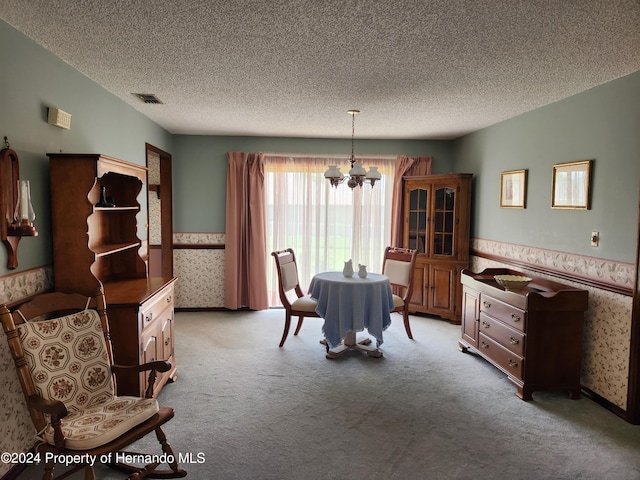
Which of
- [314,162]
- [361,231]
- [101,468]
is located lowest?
[101,468]

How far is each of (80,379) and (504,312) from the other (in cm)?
312

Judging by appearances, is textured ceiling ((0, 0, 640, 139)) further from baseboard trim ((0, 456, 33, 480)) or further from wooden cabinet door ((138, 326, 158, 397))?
baseboard trim ((0, 456, 33, 480))

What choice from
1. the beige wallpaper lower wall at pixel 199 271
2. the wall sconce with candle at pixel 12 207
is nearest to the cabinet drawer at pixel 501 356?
the wall sconce with candle at pixel 12 207

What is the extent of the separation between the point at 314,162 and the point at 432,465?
436cm

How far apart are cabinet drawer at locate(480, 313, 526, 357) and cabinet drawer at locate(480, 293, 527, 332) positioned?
0.05 m

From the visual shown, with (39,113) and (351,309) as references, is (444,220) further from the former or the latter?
(39,113)

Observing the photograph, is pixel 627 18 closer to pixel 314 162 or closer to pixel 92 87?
pixel 92 87

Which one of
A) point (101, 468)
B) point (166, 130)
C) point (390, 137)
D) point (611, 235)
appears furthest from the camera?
point (390, 137)

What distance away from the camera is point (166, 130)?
5.61 m

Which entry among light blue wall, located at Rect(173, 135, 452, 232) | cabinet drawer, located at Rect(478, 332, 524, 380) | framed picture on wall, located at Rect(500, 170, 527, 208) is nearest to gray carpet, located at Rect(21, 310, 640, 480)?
cabinet drawer, located at Rect(478, 332, 524, 380)

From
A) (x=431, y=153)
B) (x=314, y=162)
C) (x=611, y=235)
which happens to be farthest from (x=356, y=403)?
(x=431, y=153)

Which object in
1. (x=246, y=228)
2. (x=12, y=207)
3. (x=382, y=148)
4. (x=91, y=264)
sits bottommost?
(x=91, y=264)

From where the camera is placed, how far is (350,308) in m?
4.16

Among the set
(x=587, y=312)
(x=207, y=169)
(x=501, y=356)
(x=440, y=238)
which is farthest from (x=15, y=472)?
(x=440, y=238)
